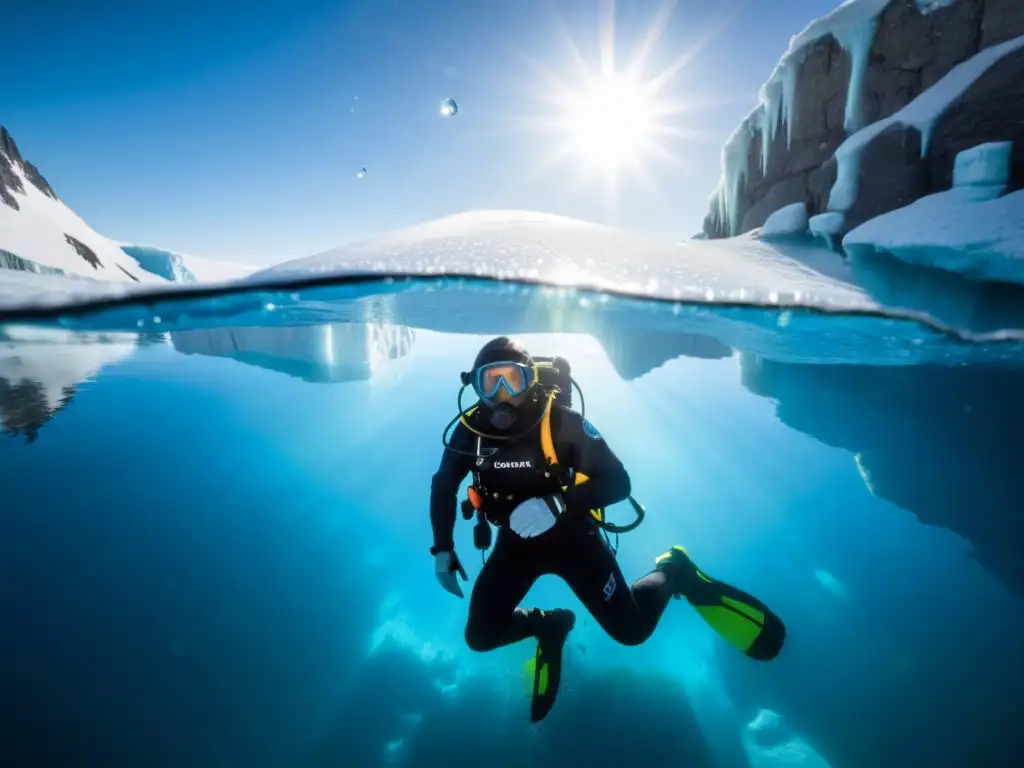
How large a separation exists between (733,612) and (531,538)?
2794mm

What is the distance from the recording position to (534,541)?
12.2 ft

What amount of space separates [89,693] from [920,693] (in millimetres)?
21037

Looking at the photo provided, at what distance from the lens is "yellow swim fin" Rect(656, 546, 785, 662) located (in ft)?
14.0

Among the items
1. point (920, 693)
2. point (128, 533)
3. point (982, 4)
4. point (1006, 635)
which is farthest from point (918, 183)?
point (128, 533)

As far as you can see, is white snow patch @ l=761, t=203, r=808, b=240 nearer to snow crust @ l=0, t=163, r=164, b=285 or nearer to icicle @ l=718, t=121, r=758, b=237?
icicle @ l=718, t=121, r=758, b=237

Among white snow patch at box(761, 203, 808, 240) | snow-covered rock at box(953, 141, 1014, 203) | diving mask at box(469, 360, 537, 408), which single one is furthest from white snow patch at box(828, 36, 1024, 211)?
diving mask at box(469, 360, 537, 408)

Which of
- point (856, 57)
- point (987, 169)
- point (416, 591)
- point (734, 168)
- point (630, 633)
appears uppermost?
point (856, 57)

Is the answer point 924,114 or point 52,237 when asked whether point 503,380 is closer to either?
point 924,114

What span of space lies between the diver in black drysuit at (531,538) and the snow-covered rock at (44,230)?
96.2 ft

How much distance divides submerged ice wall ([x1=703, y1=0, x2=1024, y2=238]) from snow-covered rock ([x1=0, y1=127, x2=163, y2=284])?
3276cm

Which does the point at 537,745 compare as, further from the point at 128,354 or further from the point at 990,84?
the point at 128,354

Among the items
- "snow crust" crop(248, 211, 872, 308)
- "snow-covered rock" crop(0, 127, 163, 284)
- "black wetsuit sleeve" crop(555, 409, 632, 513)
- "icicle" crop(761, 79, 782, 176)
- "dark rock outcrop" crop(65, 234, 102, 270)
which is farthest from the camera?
"dark rock outcrop" crop(65, 234, 102, 270)

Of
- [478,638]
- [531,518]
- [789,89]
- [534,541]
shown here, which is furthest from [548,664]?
[789,89]

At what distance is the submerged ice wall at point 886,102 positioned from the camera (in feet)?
22.1
